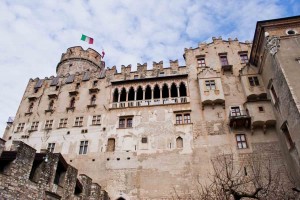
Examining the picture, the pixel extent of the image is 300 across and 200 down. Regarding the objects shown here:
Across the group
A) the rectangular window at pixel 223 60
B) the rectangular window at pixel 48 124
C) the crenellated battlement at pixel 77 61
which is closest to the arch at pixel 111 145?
the rectangular window at pixel 48 124

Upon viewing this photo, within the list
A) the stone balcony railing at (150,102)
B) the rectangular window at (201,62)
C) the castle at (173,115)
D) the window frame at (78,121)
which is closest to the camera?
the castle at (173,115)

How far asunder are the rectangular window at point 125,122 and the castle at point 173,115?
10cm

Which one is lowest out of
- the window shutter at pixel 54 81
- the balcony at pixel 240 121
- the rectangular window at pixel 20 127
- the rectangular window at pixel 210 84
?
the balcony at pixel 240 121

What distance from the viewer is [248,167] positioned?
22.2 metres

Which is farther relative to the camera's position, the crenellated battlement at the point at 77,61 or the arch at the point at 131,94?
the crenellated battlement at the point at 77,61

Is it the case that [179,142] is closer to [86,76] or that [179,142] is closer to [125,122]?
[125,122]

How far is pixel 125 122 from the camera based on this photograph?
88.8ft

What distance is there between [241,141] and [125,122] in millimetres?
11538

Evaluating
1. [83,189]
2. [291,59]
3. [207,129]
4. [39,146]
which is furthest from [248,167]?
[39,146]

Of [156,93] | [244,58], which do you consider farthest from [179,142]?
[244,58]

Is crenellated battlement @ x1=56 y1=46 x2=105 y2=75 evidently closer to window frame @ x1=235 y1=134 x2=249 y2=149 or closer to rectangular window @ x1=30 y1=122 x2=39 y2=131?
rectangular window @ x1=30 y1=122 x2=39 y2=131

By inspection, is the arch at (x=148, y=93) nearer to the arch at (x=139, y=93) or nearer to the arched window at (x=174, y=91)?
the arch at (x=139, y=93)

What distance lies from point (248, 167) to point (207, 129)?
4945 mm

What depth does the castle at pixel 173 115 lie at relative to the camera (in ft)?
73.8
